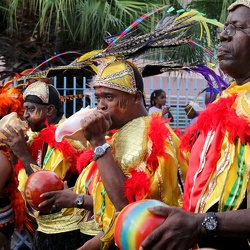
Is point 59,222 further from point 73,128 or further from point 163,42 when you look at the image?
point 163,42

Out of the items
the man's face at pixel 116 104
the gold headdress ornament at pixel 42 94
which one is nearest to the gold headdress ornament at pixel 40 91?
the gold headdress ornament at pixel 42 94

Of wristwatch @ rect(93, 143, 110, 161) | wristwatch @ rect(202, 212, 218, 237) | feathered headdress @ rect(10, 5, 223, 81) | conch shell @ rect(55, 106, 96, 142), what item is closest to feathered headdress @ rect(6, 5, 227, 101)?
feathered headdress @ rect(10, 5, 223, 81)

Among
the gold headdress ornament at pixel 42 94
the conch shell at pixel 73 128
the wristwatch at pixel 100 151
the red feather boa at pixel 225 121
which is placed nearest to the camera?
the red feather boa at pixel 225 121

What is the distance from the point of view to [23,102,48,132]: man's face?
573 centimetres

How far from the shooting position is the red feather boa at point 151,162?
3.27 m

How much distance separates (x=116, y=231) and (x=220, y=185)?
1.47 feet

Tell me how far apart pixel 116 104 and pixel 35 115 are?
7.22 ft

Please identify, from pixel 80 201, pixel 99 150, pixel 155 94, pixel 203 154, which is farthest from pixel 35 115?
pixel 155 94

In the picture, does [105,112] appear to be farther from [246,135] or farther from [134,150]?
[246,135]

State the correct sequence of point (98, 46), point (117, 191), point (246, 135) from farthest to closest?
1. point (98, 46)
2. point (117, 191)
3. point (246, 135)

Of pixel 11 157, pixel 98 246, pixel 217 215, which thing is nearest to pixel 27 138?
pixel 11 157

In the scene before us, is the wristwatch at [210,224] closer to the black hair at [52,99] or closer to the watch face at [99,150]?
the watch face at [99,150]

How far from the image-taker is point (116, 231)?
2.36 metres

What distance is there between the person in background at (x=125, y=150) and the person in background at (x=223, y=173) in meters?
0.65
